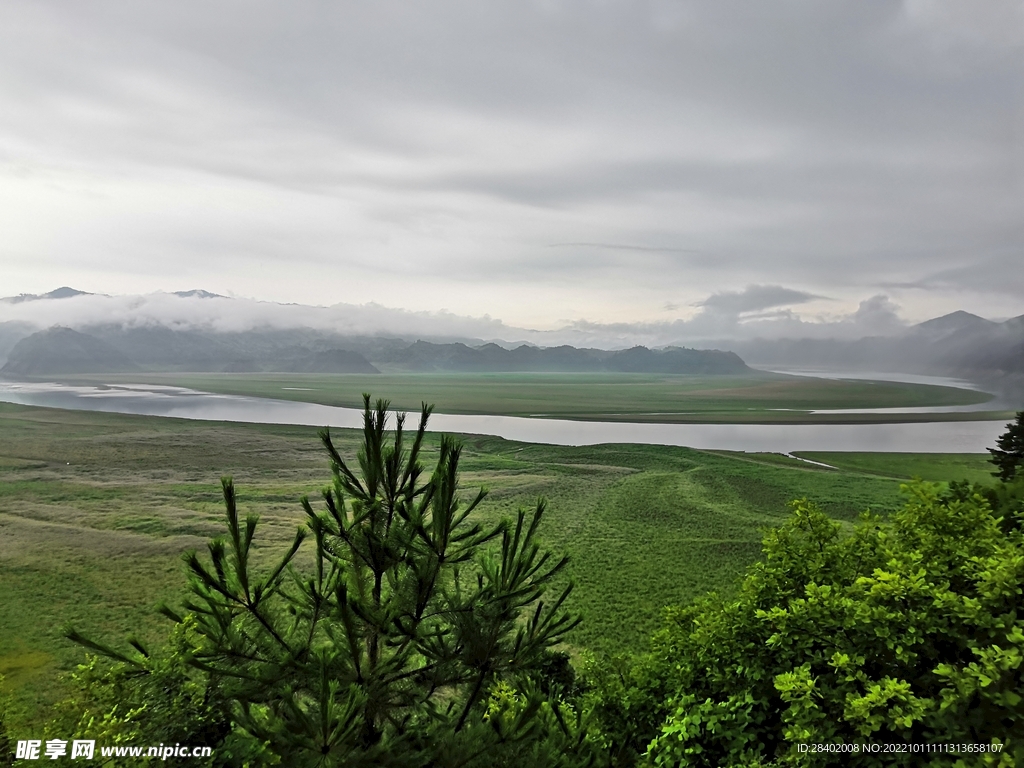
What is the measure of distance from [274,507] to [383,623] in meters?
28.1

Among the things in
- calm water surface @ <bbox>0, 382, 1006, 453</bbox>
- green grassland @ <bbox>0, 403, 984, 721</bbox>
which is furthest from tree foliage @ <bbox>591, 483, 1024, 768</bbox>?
calm water surface @ <bbox>0, 382, 1006, 453</bbox>

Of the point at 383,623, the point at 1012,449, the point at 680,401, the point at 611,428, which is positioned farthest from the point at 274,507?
the point at 680,401

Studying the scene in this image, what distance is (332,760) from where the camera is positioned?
10.9ft

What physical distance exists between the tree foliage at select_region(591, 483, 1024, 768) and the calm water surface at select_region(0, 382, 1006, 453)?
143ft

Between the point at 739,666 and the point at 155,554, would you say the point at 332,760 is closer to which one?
the point at 739,666

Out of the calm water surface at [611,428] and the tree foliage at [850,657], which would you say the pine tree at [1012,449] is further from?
the calm water surface at [611,428]

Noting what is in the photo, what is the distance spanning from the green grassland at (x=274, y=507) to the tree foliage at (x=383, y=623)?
2.85 m

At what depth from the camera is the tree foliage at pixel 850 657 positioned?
13.0ft

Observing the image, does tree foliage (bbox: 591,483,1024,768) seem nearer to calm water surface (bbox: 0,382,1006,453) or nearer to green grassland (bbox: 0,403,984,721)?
green grassland (bbox: 0,403,984,721)

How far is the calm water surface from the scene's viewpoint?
53.0m

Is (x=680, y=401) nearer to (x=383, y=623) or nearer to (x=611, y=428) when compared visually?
(x=611, y=428)

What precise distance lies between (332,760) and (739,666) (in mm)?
4327

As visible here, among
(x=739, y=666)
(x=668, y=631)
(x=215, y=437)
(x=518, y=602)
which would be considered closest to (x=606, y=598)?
(x=668, y=631)

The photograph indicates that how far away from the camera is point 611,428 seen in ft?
215
